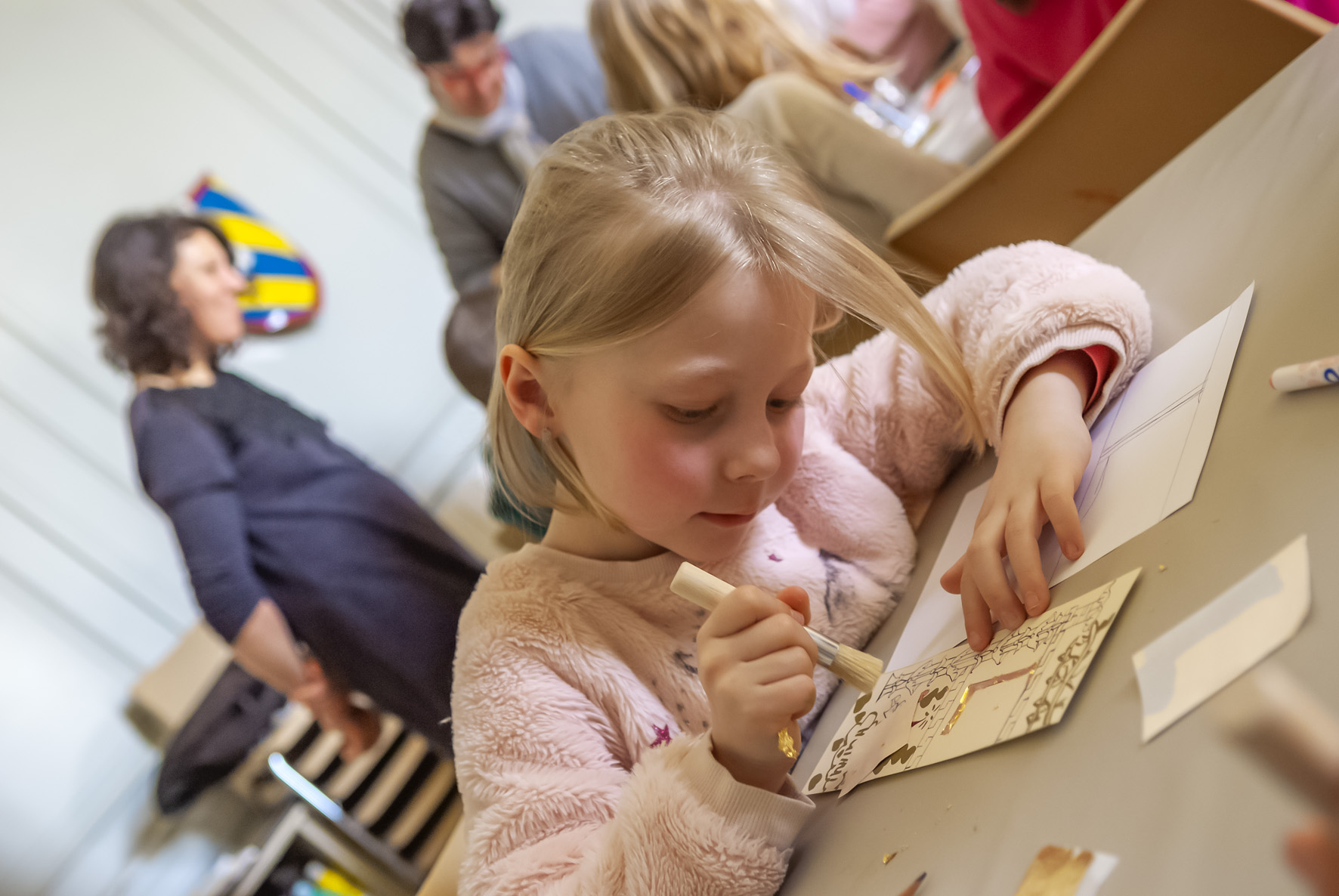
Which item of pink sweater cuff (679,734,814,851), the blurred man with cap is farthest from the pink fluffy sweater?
the blurred man with cap

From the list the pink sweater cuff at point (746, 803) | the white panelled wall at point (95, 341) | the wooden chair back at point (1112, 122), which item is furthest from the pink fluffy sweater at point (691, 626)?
the white panelled wall at point (95, 341)

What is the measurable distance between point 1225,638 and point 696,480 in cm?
27

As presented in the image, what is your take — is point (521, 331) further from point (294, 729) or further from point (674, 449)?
point (294, 729)

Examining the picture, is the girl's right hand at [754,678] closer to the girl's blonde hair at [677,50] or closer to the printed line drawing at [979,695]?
the printed line drawing at [979,695]

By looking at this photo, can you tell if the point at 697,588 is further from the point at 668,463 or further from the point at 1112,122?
the point at 1112,122

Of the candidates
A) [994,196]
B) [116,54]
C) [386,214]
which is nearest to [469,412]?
[386,214]

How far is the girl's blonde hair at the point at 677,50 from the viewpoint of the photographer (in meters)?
1.41

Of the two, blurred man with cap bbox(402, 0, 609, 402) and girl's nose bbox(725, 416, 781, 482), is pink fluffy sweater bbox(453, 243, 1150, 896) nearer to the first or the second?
girl's nose bbox(725, 416, 781, 482)

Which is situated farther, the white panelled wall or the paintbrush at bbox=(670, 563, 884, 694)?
the white panelled wall

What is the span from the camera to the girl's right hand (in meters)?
0.38

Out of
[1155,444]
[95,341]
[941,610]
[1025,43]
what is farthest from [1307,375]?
[95,341]

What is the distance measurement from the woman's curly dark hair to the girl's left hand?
1.34 m

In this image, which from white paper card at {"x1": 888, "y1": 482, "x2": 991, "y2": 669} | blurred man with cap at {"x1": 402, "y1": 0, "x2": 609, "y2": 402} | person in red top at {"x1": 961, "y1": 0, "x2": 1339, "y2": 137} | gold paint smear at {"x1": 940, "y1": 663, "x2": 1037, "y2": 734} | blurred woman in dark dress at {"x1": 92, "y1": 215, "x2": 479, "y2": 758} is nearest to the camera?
gold paint smear at {"x1": 940, "y1": 663, "x2": 1037, "y2": 734}

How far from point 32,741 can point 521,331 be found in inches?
72.7
